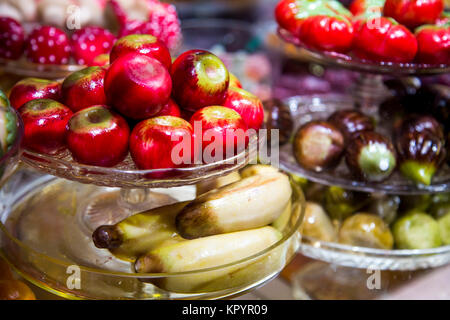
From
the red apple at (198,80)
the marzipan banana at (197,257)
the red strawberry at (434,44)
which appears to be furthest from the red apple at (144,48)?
the red strawberry at (434,44)

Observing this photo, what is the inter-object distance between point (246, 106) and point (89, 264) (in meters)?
0.31

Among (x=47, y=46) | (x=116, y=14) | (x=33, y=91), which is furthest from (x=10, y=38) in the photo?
(x=33, y=91)

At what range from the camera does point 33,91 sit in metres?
0.70

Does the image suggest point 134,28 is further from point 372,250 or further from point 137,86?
point 372,250

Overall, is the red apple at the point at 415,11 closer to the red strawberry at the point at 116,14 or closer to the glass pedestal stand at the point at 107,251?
the glass pedestal stand at the point at 107,251

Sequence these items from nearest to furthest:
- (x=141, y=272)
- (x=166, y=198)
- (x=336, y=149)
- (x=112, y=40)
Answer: (x=141, y=272), (x=166, y=198), (x=336, y=149), (x=112, y=40)

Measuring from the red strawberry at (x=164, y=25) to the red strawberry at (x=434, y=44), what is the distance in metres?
0.55

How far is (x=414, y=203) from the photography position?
1.02m

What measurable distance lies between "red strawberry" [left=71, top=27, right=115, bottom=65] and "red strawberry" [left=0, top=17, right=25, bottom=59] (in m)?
0.11

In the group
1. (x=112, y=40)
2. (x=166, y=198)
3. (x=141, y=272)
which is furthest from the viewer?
(x=112, y=40)

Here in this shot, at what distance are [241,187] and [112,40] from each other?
544mm

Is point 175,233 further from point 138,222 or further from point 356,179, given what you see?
point 356,179

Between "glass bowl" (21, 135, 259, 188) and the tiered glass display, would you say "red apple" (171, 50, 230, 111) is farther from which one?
the tiered glass display
